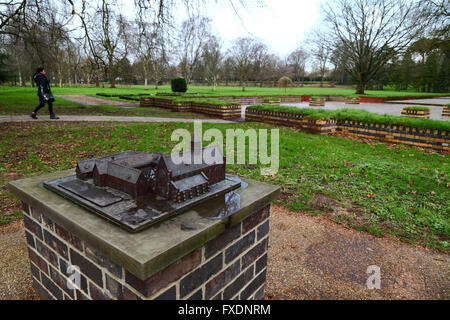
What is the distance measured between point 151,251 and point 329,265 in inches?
93.0

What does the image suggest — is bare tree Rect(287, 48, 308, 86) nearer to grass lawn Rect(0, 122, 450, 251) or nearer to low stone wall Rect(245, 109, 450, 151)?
low stone wall Rect(245, 109, 450, 151)

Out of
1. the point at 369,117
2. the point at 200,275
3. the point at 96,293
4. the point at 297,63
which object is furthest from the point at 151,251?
the point at 297,63

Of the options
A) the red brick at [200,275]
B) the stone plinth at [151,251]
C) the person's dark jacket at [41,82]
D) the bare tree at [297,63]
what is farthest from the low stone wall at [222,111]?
the bare tree at [297,63]

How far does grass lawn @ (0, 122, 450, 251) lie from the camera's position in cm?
411

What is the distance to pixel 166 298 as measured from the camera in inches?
59.7

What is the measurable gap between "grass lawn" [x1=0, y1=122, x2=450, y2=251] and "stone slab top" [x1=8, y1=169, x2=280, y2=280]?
2608mm

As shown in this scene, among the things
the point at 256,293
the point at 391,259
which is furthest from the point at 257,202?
the point at 391,259

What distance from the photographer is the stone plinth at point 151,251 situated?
4.75ft

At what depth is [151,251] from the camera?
139 cm

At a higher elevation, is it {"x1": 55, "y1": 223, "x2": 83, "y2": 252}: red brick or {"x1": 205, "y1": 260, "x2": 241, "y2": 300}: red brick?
{"x1": 55, "y1": 223, "x2": 83, "y2": 252}: red brick

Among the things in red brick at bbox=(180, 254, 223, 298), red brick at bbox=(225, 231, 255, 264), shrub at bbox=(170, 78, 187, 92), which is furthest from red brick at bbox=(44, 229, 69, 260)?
shrub at bbox=(170, 78, 187, 92)

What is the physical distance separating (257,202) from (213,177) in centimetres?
39

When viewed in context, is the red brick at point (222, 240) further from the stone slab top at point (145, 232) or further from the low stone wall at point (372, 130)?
the low stone wall at point (372, 130)
